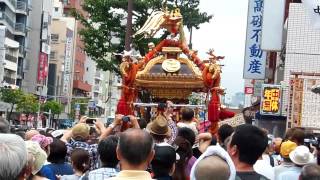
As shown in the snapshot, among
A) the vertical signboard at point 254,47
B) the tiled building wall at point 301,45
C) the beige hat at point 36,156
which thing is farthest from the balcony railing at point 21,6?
the beige hat at point 36,156

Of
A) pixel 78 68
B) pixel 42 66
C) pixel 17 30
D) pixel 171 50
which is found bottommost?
pixel 171 50

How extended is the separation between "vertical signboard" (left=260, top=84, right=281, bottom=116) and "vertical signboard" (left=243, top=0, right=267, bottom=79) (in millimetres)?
A: 4845

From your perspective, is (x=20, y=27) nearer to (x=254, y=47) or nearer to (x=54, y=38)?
(x=54, y=38)

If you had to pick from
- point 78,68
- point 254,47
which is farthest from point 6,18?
point 254,47

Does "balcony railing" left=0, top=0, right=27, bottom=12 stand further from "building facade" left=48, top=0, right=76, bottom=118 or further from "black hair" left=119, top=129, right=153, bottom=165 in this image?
"black hair" left=119, top=129, right=153, bottom=165

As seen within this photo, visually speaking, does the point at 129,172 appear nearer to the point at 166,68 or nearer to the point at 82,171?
the point at 82,171

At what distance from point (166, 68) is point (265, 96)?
5.62m

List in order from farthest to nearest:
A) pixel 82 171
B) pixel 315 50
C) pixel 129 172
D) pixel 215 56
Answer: pixel 315 50, pixel 215 56, pixel 82 171, pixel 129 172

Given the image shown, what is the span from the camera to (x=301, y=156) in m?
6.25

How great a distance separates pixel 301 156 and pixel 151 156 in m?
2.19

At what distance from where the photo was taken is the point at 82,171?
670 cm

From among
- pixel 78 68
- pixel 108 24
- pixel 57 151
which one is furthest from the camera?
pixel 78 68

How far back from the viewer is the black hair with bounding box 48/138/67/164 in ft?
22.0

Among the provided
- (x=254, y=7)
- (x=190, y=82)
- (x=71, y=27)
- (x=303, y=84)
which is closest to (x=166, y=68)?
(x=190, y=82)
